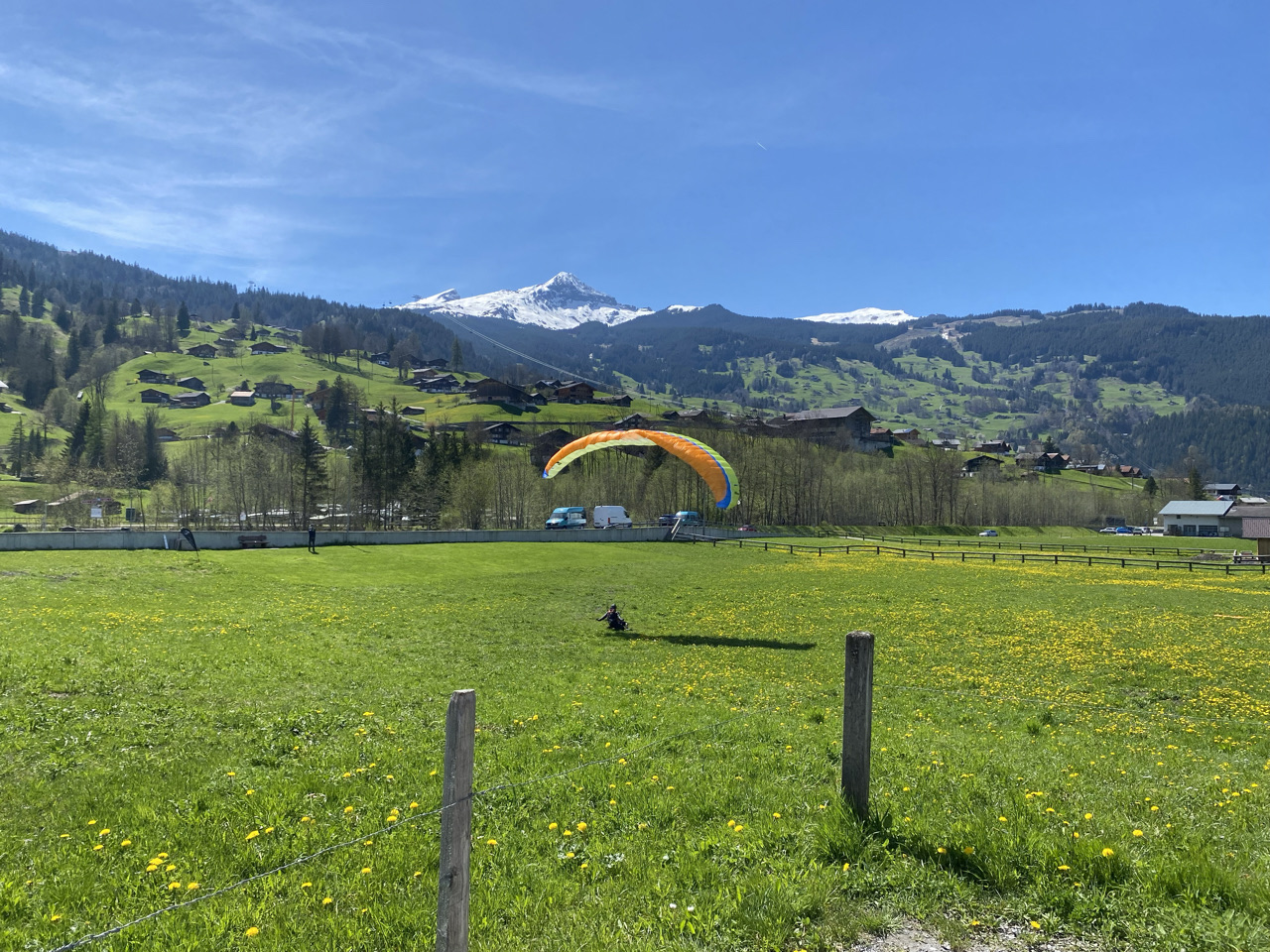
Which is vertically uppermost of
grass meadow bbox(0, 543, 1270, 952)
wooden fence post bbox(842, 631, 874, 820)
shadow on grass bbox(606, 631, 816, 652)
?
wooden fence post bbox(842, 631, 874, 820)

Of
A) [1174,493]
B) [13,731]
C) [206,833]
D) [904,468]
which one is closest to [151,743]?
[13,731]

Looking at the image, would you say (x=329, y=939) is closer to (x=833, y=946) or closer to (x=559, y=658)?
(x=833, y=946)

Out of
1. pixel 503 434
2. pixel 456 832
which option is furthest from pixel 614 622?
pixel 503 434

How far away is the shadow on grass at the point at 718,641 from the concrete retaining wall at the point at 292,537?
140 ft

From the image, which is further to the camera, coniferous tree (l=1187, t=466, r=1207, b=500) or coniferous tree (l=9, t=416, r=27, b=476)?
coniferous tree (l=1187, t=466, r=1207, b=500)

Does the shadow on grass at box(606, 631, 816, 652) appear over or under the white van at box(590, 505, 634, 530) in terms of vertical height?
under

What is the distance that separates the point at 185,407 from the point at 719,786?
754 feet

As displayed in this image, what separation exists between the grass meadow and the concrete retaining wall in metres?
31.5

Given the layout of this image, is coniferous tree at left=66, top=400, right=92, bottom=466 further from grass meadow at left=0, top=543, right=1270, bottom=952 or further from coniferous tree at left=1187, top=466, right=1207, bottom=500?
coniferous tree at left=1187, top=466, right=1207, bottom=500

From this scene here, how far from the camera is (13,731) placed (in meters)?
10.1

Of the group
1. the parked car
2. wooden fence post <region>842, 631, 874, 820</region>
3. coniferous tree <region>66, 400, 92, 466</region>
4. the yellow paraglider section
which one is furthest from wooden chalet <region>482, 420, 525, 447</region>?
wooden fence post <region>842, 631, 874, 820</region>

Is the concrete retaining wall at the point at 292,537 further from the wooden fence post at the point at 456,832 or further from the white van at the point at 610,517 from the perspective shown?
the wooden fence post at the point at 456,832

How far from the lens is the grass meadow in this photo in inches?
215

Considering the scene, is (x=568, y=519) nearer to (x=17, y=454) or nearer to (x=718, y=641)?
(x=718, y=641)
